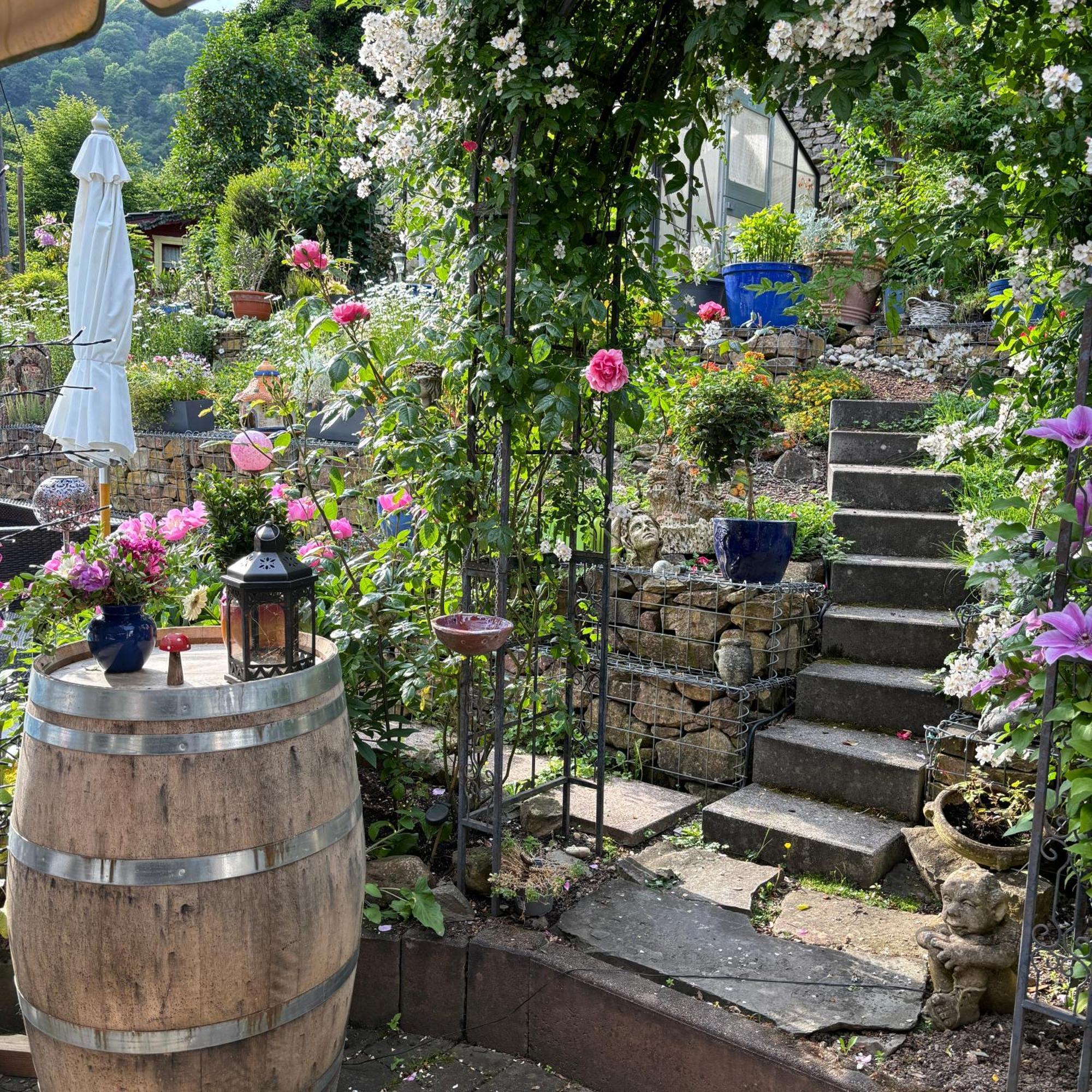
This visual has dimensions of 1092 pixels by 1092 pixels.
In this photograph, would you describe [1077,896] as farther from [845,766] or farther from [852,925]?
[845,766]

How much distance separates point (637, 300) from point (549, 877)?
5.62 ft

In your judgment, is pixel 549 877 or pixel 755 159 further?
pixel 755 159

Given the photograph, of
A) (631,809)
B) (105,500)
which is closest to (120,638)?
(631,809)

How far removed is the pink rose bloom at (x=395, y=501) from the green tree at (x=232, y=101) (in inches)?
490

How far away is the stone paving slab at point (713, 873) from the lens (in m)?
2.91

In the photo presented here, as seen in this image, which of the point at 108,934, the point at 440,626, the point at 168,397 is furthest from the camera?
the point at 168,397

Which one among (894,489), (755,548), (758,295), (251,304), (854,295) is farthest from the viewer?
(251,304)

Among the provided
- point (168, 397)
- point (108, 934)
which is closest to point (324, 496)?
point (108, 934)

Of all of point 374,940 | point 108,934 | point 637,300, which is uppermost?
point 637,300

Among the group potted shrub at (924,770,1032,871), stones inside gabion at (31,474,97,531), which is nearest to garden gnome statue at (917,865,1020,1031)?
potted shrub at (924,770,1032,871)

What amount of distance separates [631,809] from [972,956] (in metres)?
1.36

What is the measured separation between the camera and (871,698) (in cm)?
367

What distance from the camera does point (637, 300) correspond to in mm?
2998

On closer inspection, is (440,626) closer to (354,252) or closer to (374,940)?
(374,940)
